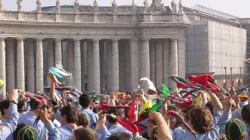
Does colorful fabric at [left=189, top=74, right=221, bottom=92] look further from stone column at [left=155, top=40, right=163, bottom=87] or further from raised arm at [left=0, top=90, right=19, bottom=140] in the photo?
stone column at [left=155, top=40, right=163, bottom=87]

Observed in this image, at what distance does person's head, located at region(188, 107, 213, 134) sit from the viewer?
426 inches

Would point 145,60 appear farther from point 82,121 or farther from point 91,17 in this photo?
point 82,121

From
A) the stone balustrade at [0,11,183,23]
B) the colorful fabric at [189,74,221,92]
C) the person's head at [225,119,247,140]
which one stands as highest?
the stone balustrade at [0,11,183,23]

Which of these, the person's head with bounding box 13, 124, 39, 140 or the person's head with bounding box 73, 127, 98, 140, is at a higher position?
the person's head with bounding box 73, 127, 98, 140

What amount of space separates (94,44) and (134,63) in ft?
21.2

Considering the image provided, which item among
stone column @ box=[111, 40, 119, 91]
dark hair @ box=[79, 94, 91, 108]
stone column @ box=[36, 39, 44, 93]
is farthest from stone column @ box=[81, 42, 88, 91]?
dark hair @ box=[79, 94, 91, 108]

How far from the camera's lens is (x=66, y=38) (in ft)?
253

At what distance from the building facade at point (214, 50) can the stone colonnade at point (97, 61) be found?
12.0 m

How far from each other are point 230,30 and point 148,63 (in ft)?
104

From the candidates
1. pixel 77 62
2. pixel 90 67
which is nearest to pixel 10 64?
pixel 77 62

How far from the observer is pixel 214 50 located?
318 ft

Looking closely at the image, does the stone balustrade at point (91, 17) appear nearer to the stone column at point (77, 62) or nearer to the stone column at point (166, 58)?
the stone column at point (166, 58)

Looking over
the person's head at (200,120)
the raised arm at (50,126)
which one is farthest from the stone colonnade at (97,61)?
the person's head at (200,120)

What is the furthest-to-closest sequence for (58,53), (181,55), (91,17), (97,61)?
(181,55)
(91,17)
(97,61)
(58,53)
